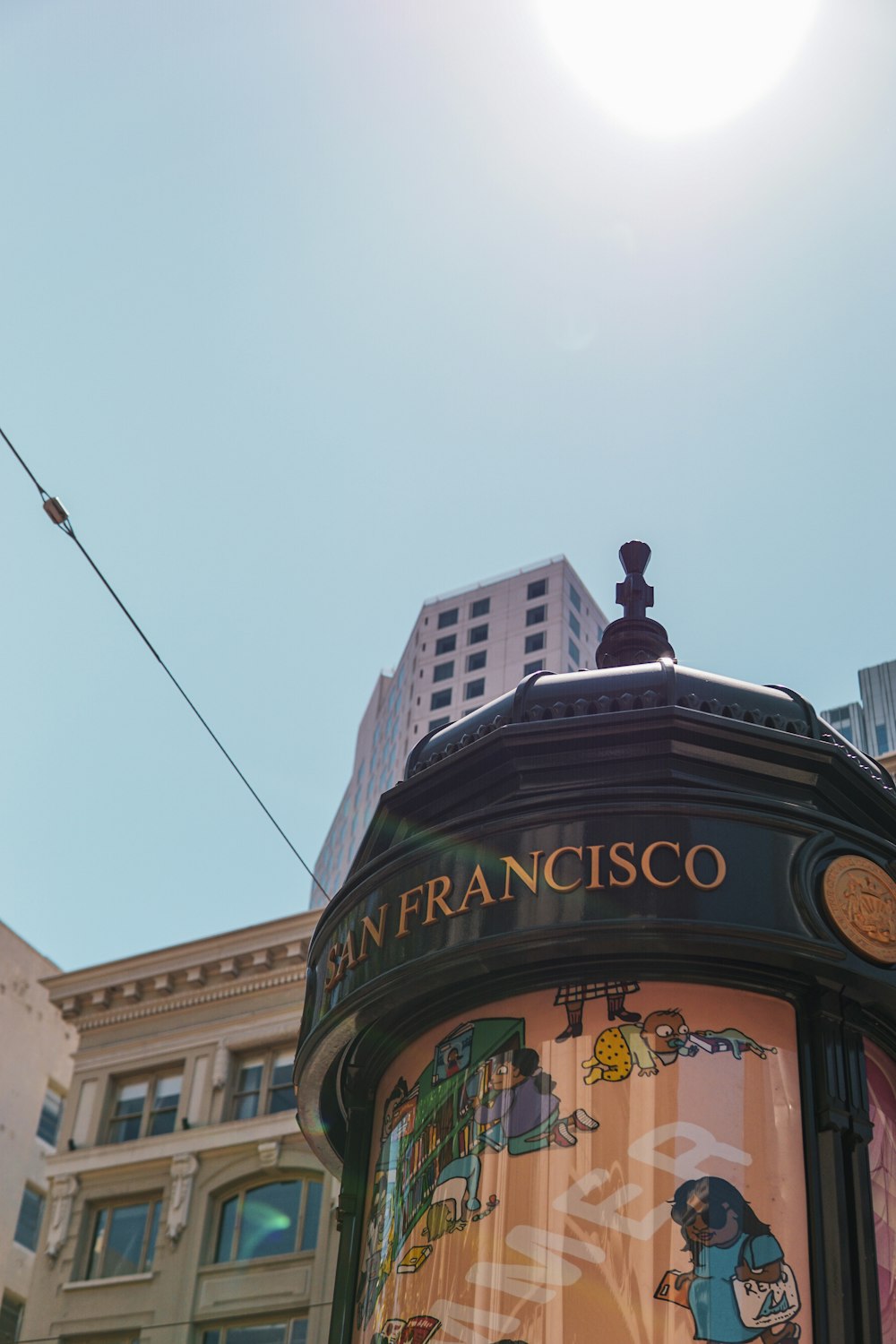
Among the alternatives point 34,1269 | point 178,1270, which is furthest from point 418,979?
point 34,1269

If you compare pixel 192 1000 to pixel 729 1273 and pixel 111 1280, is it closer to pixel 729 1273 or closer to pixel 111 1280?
pixel 111 1280

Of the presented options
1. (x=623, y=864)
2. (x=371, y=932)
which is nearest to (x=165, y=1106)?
(x=371, y=932)

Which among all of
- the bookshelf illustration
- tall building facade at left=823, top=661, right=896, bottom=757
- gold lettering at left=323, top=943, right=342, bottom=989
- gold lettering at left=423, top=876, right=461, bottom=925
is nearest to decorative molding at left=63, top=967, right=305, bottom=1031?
gold lettering at left=323, top=943, right=342, bottom=989

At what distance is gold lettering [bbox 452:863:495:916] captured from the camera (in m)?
11.5

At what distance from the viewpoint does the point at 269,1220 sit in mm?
33156

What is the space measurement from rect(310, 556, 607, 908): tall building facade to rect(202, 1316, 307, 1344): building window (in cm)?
8227

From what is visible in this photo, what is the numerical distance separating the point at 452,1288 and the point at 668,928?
9.13 ft

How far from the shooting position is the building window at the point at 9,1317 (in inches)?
1636

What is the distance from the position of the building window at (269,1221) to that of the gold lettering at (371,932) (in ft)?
71.3

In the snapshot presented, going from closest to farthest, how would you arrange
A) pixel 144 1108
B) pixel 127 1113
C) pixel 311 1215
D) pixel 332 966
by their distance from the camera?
pixel 332 966, pixel 311 1215, pixel 144 1108, pixel 127 1113

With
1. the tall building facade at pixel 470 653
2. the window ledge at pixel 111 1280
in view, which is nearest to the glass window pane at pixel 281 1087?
the window ledge at pixel 111 1280

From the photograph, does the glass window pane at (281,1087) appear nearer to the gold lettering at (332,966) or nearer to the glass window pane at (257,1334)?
the glass window pane at (257,1334)

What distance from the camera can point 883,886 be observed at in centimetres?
1151

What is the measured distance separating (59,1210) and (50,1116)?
13.5m
